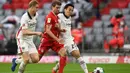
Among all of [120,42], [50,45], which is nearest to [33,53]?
[50,45]

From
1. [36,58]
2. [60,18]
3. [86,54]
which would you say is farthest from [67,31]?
[86,54]

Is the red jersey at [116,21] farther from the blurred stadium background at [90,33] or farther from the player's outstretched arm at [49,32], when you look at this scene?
the player's outstretched arm at [49,32]

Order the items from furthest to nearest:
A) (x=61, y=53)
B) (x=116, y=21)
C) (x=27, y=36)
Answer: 1. (x=116, y=21)
2. (x=61, y=53)
3. (x=27, y=36)

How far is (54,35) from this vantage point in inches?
626

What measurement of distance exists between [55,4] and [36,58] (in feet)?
5.47

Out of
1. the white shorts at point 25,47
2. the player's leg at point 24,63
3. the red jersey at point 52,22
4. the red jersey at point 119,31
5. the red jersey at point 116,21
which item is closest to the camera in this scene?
the player's leg at point 24,63

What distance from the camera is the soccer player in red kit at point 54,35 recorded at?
615 inches

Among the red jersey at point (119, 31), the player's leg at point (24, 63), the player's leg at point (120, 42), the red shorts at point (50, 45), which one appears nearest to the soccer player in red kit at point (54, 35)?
the red shorts at point (50, 45)

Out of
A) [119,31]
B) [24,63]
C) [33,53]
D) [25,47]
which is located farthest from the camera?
[119,31]

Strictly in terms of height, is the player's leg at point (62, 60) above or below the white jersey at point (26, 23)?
below

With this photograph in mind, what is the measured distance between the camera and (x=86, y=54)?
25.7 metres

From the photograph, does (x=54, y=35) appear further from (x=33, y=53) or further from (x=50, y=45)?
(x=33, y=53)

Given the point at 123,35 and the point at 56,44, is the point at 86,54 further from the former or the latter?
the point at 56,44

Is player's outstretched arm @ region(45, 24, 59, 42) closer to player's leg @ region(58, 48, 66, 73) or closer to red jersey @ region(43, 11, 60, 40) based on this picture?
red jersey @ region(43, 11, 60, 40)
